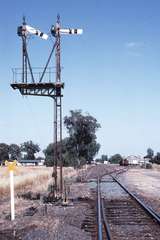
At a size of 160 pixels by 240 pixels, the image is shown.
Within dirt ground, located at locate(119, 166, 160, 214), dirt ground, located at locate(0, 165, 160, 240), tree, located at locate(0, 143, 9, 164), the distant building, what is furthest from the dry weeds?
tree, located at locate(0, 143, 9, 164)

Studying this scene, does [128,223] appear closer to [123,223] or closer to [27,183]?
[123,223]

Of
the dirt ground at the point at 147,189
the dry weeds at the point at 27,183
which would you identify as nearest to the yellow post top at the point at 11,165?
the dry weeds at the point at 27,183

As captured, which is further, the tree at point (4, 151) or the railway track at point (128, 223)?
the tree at point (4, 151)

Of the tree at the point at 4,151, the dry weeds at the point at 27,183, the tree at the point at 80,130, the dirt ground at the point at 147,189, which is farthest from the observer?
the tree at the point at 4,151

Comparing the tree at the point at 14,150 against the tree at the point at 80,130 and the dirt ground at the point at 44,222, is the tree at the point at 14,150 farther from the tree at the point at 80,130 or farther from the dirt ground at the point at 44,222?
the dirt ground at the point at 44,222

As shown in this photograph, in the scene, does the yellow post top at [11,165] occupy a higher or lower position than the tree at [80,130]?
lower

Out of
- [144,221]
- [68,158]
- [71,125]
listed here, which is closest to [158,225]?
[144,221]

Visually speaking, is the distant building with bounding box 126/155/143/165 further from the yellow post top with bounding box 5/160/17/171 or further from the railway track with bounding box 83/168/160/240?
the yellow post top with bounding box 5/160/17/171

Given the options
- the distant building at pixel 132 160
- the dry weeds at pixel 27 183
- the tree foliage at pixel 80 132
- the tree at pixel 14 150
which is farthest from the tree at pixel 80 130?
the tree at pixel 14 150

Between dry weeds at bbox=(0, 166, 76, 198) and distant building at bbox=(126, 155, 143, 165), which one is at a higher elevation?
distant building at bbox=(126, 155, 143, 165)

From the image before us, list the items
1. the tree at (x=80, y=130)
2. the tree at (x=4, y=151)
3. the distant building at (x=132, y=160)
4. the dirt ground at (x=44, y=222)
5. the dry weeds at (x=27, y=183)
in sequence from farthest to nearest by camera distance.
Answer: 1. the tree at (x=4, y=151)
2. the distant building at (x=132, y=160)
3. the tree at (x=80, y=130)
4. the dry weeds at (x=27, y=183)
5. the dirt ground at (x=44, y=222)

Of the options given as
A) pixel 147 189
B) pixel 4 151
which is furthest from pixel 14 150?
pixel 147 189

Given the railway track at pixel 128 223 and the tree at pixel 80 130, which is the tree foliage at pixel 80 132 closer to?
the tree at pixel 80 130

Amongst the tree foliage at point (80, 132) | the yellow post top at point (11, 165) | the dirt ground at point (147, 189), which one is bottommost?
the dirt ground at point (147, 189)
